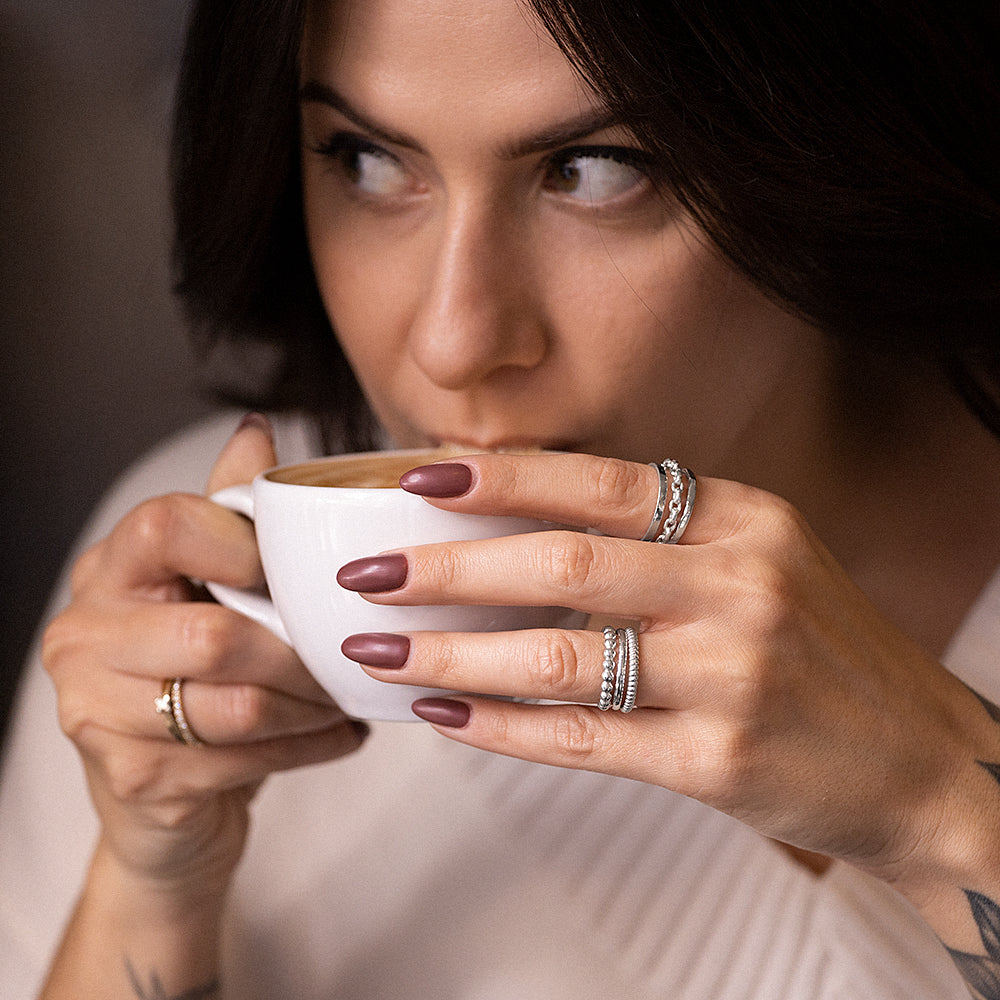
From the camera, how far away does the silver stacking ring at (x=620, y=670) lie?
558mm

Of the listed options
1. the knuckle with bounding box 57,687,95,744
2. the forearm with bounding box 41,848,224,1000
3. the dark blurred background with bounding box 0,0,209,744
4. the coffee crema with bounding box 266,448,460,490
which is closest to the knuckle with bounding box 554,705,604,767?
the coffee crema with bounding box 266,448,460,490

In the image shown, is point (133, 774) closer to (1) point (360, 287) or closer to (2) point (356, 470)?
(2) point (356, 470)

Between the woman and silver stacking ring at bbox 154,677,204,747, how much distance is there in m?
0.01

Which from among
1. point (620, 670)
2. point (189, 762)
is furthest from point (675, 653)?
point (189, 762)

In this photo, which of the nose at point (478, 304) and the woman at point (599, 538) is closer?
the woman at point (599, 538)

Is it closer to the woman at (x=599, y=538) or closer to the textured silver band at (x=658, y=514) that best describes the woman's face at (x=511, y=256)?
the woman at (x=599, y=538)

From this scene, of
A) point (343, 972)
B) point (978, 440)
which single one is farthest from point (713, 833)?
point (978, 440)

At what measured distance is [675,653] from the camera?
1.85 ft

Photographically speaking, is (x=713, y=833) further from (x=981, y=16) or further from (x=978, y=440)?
(x=981, y=16)

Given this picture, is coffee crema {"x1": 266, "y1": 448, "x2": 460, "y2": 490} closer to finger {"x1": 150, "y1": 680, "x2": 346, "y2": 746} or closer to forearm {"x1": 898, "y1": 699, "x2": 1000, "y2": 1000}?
finger {"x1": 150, "y1": 680, "x2": 346, "y2": 746}

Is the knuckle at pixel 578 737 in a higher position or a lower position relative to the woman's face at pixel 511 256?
lower

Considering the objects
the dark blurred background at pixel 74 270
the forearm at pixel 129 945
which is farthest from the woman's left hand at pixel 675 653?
the dark blurred background at pixel 74 270

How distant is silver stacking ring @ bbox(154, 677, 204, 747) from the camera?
81cm

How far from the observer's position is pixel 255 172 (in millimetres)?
1022
